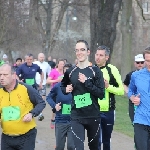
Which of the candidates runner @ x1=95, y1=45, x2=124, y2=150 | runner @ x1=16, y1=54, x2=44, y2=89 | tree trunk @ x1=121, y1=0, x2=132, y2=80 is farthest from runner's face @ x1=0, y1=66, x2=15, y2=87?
tree trunk @ x1=121, y1=0, x2=132, y2=80

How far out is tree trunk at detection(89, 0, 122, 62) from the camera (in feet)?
77.4

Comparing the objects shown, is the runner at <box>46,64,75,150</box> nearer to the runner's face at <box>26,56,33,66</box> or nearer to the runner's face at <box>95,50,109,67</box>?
the runner's face at <box>95,50,109,67</box>

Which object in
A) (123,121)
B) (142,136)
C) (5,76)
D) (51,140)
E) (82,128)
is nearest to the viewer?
(5,76)

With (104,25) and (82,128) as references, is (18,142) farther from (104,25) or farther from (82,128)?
(104,25)

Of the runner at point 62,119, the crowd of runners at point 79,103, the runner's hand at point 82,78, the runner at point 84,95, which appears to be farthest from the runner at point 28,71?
the runner's hand at point 82,78

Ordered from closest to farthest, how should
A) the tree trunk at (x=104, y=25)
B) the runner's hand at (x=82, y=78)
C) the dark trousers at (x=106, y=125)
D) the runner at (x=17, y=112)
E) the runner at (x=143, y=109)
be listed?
1. the runner at (x=17, y=112)
2. the runner at (x=143, y=109)
3. the runner's hand at (x=82, y=78)
4. the dark trousers at (x=106, y=125)
5. the tree trunk at (x=104, y=25)

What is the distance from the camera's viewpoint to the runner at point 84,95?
26.2 ft

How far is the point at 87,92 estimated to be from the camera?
26.2ft

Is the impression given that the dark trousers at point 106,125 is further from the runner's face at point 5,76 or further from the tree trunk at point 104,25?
the tree trunk at point 104,25

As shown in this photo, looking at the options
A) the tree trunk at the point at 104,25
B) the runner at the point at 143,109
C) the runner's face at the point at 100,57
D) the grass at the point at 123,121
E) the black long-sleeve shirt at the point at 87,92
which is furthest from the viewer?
the tree trunk at the point at 104,25

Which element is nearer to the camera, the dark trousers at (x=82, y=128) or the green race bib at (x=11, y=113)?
the green race bib at (x=11, y=113)

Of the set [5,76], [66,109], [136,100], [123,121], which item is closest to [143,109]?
[136,100]

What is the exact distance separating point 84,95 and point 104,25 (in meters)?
15.9

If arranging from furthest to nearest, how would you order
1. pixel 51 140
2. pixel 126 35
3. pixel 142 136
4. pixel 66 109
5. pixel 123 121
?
pixel 126 35
pixel 123 121
pixel 51 140
pixel 66 109
pixel 142 136
